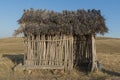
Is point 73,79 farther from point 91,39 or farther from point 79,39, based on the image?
point 79,39

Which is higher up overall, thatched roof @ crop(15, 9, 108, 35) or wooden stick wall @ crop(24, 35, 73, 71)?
thatched roof @ crop(15, 9, 108, 35)

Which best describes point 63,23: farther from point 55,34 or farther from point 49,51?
point 49,51

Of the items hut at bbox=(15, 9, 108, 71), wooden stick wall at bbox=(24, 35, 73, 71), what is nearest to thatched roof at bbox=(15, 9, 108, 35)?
hut at bbox=(15, 9, 108, 71)

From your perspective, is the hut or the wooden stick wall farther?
the wooden stick wall

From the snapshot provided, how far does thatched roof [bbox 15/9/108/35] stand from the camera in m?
22.4

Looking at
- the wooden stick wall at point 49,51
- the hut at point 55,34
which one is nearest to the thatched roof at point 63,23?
the hut at point 55,34

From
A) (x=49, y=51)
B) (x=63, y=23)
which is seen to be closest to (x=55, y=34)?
(x=63, y=23)

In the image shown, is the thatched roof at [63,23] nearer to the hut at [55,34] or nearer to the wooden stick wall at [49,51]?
the hut at [55,34]

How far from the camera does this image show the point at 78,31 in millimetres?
22578

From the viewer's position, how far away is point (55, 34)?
22.8 m

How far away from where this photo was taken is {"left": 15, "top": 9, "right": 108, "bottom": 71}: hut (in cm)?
2250

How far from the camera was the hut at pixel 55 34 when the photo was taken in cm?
2250

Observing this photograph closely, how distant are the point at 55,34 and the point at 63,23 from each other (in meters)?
0.85

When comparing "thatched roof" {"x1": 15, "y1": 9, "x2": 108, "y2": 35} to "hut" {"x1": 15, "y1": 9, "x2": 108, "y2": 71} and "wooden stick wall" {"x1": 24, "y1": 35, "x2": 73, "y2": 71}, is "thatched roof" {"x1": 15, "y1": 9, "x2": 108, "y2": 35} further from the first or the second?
"wooden stick wall" {"x1": 24, "y1": 35, "x2": 73, "y2": 71}
